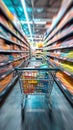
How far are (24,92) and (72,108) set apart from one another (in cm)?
102

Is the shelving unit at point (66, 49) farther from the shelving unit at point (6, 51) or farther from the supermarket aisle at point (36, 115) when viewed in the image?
the shelving unit at point (6, 51)

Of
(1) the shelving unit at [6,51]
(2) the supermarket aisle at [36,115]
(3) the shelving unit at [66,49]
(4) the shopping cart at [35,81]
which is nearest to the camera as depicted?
(2) the supermarket aisle at [36,115]

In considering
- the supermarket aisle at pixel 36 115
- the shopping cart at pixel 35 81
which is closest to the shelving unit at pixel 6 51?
the supermarket aisle at pixel 36 115

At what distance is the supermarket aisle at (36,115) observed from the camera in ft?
7.35

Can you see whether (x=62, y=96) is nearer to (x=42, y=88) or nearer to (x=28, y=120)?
(x=42, y=88)

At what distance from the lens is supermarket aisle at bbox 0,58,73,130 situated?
7.35 ft

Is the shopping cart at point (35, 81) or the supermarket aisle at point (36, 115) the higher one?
the shopping cart at point (35, 81)

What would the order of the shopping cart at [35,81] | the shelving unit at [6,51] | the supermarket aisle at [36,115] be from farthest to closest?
the shelving unit at [6,51], the shopping cart at [35,81], the supermarket aisle at [36,115]

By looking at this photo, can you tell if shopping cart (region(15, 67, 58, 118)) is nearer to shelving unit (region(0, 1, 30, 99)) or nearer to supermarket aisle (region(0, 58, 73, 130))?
supermarket aisle (region(0, 58, 73, 130))

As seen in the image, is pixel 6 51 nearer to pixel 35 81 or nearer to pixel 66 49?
pixel 35 81

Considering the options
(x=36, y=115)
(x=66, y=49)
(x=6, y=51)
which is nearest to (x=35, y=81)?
(x=36, y=115)

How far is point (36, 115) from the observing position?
2609mm

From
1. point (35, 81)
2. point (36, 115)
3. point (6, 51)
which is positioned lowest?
point (36, 115)

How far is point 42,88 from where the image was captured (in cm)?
272
